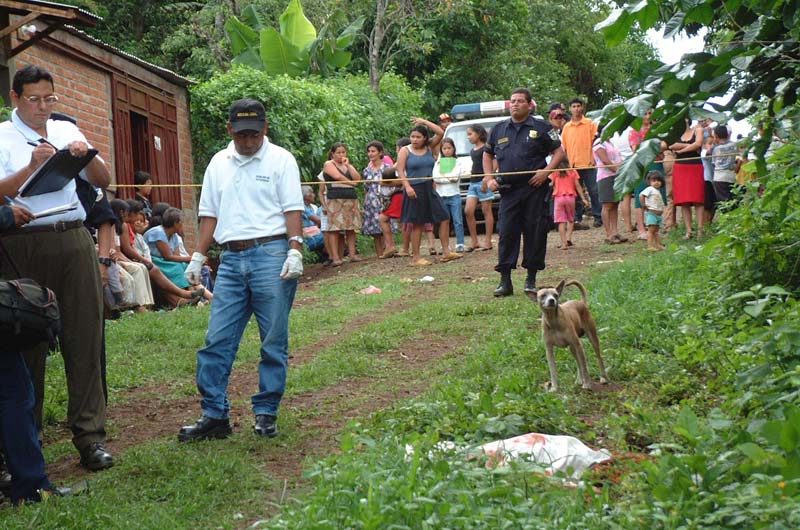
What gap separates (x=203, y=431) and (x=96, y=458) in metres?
0.75

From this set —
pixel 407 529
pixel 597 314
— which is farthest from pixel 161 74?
pixel 407 529

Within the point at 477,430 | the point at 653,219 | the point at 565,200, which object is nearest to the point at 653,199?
the point at 653,219

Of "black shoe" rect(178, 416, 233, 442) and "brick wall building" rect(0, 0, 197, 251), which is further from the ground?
"brick wall building" rect(0, 0, 197, 251)

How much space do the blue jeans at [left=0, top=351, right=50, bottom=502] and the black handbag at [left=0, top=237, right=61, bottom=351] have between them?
0.40ft

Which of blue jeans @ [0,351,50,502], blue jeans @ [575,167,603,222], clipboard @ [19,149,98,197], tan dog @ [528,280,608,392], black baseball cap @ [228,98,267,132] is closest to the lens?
blue jeans @ [0,351,50,502]

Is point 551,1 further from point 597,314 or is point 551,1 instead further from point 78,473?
point 78,473

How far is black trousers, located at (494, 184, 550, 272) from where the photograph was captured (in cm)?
1220

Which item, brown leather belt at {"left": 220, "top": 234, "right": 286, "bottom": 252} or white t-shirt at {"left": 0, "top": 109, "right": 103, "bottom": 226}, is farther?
brown leather belt at {"left": 220, "top": 234, "right": 286, "bottom": 252}

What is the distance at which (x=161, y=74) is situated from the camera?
18.2 m

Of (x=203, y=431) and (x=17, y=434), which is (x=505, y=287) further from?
(x=17, y=434)

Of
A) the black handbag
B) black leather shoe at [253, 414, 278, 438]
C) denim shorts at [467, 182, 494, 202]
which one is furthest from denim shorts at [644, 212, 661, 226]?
the black handbag

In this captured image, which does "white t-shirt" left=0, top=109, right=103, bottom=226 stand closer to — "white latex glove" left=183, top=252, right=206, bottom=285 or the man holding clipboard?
the man holding clipboard

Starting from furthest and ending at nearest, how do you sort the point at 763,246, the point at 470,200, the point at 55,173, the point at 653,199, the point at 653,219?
the point at 470,200 < the point at 653,199 < the point at 653,219 < the point at 763,246 < the point at 55,173

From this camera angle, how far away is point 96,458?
6516mm
